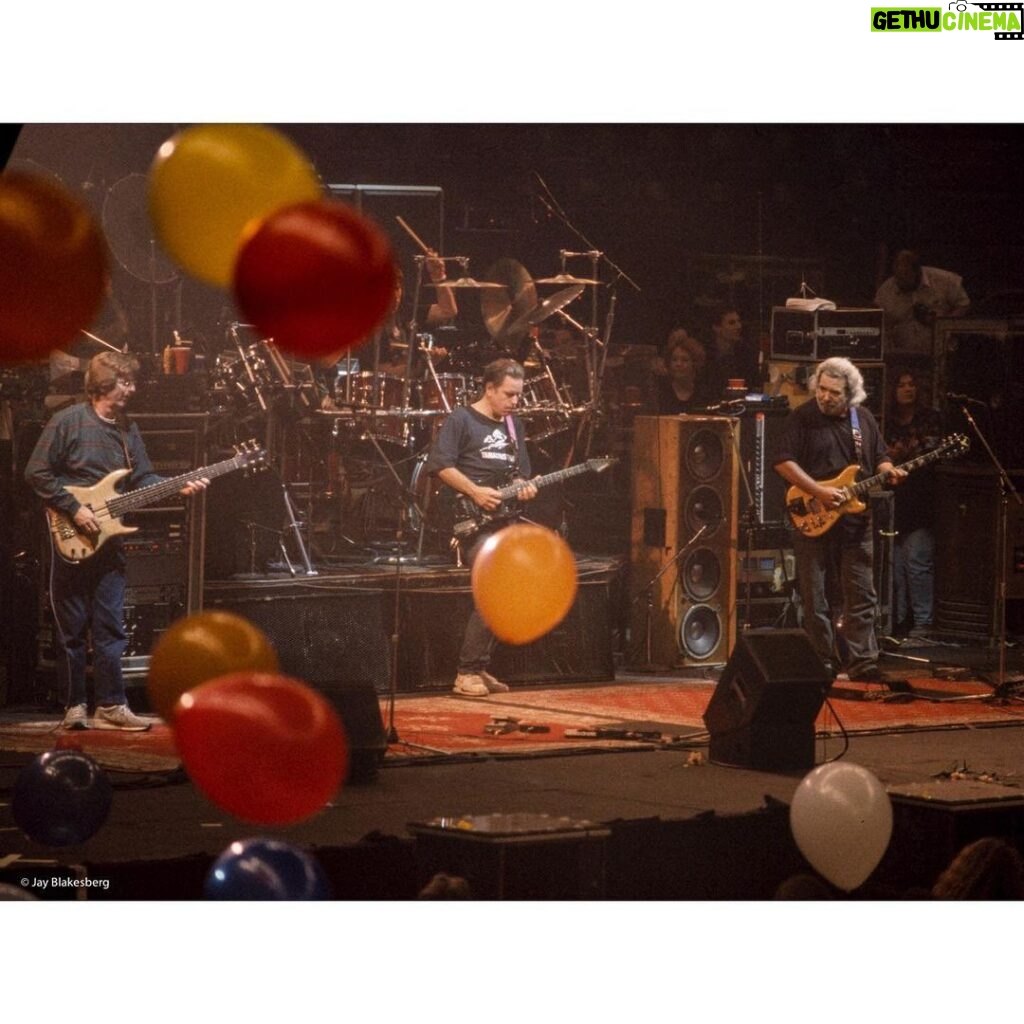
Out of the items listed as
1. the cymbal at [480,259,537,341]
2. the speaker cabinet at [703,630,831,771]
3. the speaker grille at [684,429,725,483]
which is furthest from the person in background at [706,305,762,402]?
the speaker cabinet at [703,630,831,771]

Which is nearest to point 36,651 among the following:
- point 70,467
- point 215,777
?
point 70,467

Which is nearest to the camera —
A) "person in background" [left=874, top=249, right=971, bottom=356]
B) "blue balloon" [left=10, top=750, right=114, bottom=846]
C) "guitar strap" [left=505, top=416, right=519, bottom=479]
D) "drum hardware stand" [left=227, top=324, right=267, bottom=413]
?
"blue balloon" [left=10, top=750, right=114, bottom=846]

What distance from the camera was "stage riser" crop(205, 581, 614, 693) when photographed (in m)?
9.05

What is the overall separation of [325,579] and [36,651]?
1.36 metres

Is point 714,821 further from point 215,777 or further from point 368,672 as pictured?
point 368,672

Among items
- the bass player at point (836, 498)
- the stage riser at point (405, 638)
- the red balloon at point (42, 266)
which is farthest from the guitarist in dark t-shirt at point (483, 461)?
the red balloon at point (42, 266)

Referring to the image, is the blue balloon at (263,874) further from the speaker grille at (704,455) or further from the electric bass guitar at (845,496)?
the speaker grille at (704,455)

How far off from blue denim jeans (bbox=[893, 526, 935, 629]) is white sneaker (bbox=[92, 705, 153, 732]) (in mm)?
4630

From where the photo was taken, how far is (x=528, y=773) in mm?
7598

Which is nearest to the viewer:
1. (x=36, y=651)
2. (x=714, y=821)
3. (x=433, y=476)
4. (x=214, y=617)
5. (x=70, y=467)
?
(x=214, y=617)

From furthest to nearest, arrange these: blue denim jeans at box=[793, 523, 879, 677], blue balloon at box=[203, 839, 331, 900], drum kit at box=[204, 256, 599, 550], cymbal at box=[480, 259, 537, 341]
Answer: cymbal at box=[480, 259, 537, 341] < drum kit at box=[204, 256, 599, 550] < blue denim jeans at box=[793, 523, 879, 677] < blue balloon at box=[203, 839, 331, 900]

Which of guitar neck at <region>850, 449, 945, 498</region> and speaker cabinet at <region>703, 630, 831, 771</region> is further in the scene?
guitar neck at <region>850, 449, 945, 498</region>

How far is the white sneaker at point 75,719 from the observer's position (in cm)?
835

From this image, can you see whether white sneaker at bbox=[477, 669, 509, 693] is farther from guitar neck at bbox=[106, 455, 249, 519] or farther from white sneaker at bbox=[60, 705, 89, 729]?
white sneaker at bbox=[60, 705, 89, 729]
